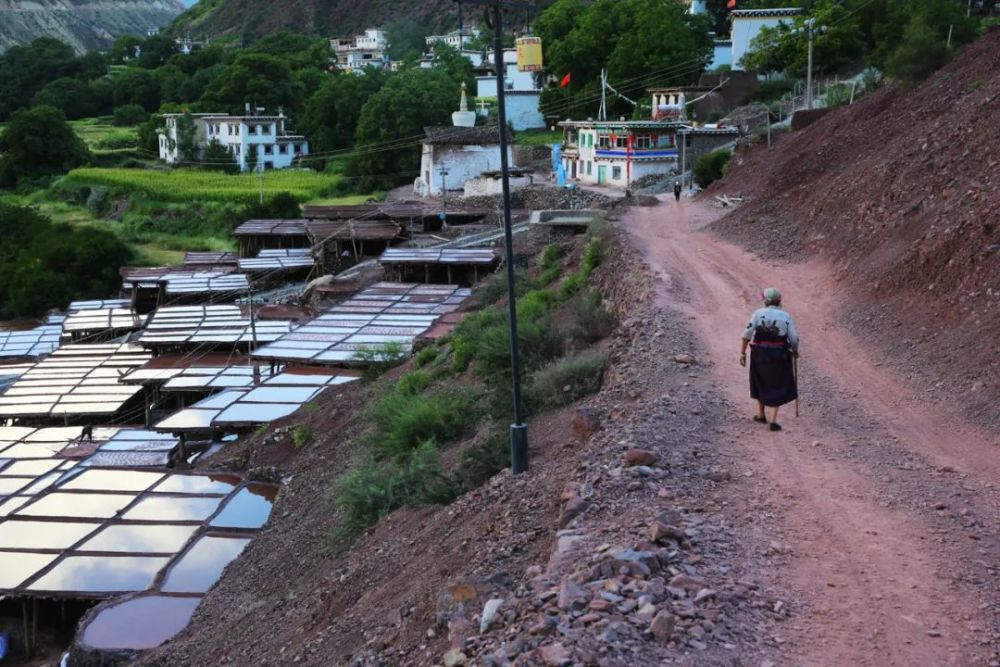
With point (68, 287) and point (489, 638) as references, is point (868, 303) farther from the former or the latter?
point (68, 287)

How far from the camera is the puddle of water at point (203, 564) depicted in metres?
13.7

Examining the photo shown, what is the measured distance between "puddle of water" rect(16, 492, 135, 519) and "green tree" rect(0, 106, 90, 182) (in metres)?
65.1

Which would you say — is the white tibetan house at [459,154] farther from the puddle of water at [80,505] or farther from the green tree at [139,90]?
the green tree at [139,90]

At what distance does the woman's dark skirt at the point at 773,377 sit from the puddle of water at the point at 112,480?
11239 mm

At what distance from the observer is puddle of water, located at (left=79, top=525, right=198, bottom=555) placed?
1484 centimetres

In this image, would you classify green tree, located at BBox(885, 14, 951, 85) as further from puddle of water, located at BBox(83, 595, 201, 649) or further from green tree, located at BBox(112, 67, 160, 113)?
green tree, located at BBox(112, 67, 160, 113)

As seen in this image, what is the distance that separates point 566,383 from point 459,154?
Answer: 4136 centimetres

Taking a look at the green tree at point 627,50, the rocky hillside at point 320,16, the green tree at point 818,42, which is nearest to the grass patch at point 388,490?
the green tree at point 818,42

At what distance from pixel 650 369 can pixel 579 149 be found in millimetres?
38768

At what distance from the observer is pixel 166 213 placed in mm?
61562

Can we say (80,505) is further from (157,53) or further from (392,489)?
(157,53)

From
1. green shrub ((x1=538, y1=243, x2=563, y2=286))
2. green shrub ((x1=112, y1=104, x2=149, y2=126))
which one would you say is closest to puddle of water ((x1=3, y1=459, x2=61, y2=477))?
green shrub ((x1=538, y1=243, x2=563, y2=286))

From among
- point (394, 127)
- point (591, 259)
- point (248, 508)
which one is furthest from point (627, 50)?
point (248, 508)

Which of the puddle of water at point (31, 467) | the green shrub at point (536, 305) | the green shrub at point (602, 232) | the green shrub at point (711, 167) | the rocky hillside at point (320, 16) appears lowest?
the puddle of water at point (31, 467)
